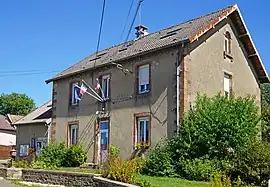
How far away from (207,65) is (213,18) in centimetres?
276

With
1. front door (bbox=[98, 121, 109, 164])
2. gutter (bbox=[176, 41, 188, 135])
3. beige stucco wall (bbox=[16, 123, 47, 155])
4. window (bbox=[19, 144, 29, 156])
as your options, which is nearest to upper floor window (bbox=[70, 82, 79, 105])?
front door (bbox=[98, 121, 109, 164])

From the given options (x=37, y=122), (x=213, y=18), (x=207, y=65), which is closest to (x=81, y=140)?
(x=37, y=122)

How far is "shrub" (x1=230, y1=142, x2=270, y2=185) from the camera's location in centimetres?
1628

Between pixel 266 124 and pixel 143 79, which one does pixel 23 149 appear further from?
pixel 266 124

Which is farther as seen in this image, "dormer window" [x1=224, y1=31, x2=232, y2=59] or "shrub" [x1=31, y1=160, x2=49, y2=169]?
"dormer window" [x1=224, y1=31, x2=232, y2=59]

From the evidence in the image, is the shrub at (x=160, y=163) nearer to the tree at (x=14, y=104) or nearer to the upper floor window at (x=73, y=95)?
the upper floor window at (x=73, y=95)

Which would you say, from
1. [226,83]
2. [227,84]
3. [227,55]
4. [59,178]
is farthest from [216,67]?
[59,178]

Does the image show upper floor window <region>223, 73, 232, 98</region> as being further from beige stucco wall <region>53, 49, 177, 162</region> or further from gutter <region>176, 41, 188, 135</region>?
beige stucco wall <region>53, 49, 177, 162</region>

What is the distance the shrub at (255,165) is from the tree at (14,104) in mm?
66984

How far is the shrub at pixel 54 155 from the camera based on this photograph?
25.0 m

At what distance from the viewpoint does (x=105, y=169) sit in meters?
16.4

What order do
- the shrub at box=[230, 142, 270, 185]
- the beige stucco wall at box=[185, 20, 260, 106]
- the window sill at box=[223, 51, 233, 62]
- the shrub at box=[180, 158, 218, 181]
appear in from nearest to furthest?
the shrub at box=[230, 142, 270, 185] → the shrub at box=[180, 158, 218, 181] → the beige stucco wall at box=[185, 20, 260, 106] → the window sill at box=[223, 51, 233, 62]

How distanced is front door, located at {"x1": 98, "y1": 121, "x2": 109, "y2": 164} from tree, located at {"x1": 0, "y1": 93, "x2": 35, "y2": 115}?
5745 centimetres

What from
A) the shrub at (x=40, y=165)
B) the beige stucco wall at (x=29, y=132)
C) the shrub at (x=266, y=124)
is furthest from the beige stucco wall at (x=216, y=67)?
the beige stucco wall at (x=29, y=132)
